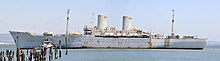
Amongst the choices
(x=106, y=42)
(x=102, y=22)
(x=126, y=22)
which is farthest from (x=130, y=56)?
(x=126, y=22)

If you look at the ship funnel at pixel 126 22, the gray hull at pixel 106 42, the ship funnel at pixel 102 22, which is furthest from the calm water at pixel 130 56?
the ship funnel at pixel 126 22

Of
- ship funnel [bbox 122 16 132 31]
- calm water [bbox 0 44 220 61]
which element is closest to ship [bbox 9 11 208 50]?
ship funnel [bbox 122 16 132 31]

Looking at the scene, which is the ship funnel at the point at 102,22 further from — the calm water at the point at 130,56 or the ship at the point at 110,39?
the calm water at the point at 130,56

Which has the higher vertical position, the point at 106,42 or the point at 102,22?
the point at 102,22

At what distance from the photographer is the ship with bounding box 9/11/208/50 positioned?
428 feet

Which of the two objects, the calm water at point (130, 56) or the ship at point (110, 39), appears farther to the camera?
the ship at point (110, 39)

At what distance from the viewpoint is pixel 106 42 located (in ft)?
456

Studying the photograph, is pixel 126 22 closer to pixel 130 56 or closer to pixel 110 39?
pixel 110 39

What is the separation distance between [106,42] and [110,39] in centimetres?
156

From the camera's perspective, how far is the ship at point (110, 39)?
130500mm

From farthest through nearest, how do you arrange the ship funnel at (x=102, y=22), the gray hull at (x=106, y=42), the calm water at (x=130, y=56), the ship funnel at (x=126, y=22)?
the ship funnel at (x=126, y=22) → the ship funnel at (x=102, y=22) → the gray hull at (x=106, y=42) → the calm water at (x=130, y=56)

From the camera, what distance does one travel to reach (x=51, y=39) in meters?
131

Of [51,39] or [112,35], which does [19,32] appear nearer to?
[51,39]

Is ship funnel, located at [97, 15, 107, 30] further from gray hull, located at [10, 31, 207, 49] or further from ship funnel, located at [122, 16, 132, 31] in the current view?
gray hull, located at [10, 31, 207, 49]
